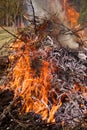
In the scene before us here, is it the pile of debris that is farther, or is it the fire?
the fire

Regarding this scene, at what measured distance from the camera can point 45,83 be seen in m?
5.45

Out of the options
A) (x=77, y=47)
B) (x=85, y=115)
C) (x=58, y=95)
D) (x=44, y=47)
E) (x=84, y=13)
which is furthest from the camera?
(x=84, y=13)

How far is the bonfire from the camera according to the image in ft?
16.4

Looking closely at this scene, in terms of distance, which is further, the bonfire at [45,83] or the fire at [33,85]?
the fire at [33,85]

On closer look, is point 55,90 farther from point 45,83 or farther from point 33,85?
point 33,85

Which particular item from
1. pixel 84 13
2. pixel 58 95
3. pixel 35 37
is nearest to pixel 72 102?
pixel 58 95

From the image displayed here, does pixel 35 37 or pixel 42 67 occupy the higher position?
pixel 35 37

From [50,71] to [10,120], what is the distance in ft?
3.75

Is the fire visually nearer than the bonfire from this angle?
No

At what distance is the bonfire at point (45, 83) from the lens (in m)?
4.99

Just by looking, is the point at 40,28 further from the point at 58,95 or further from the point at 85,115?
the point at 85,115

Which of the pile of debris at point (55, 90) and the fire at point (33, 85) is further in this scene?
the fire at point (33, 85)

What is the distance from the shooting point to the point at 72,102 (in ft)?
17.0

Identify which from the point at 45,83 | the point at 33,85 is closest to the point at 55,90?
the point at 45,83
